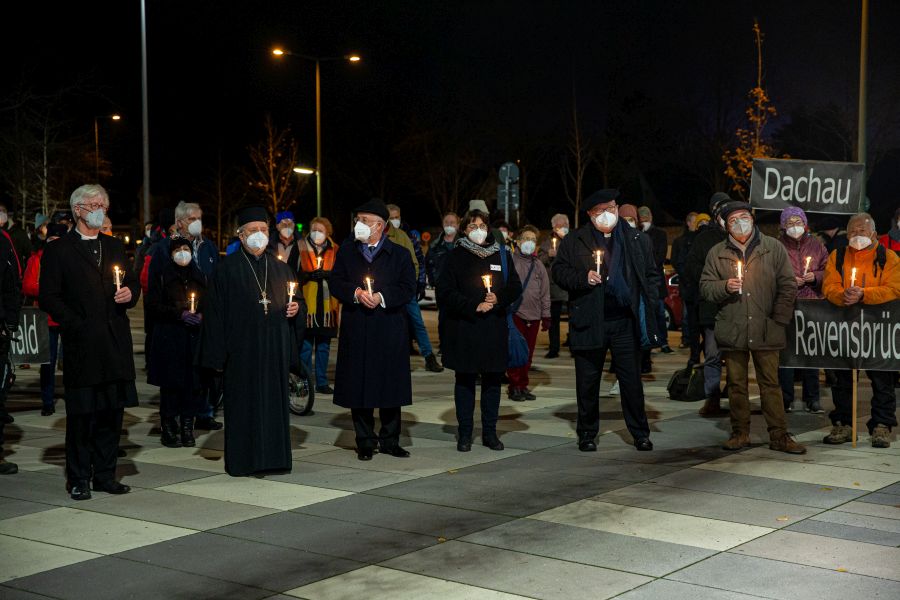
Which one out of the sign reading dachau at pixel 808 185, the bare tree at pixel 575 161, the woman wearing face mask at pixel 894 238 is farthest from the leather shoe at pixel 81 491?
the bare tree at pixel 575 161

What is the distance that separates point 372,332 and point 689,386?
12.2ft

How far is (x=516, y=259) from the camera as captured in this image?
549 inches

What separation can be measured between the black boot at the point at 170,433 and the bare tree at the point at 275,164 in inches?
2223

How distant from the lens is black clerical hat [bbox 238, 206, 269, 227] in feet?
29.7

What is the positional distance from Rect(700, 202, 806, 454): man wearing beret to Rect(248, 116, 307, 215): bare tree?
5748cm

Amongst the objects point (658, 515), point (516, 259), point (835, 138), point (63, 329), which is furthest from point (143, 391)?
point (835, 138)

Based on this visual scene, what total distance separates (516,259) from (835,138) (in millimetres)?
41556

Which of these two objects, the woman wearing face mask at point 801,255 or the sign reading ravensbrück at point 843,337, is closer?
the sign reading ravensbrück at point 843,337

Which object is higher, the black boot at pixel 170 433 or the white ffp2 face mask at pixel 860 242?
the white ffp2 face mask at pixel 860 242

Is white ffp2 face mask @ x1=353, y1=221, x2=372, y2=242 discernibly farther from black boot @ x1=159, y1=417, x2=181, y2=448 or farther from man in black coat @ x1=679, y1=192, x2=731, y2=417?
man in black coat @ x1=679, y1=192, x2=731, y2=417

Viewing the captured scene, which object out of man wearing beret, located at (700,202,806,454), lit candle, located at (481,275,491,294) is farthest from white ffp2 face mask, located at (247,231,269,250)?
man wearing beret, located at (700,202,806,454)

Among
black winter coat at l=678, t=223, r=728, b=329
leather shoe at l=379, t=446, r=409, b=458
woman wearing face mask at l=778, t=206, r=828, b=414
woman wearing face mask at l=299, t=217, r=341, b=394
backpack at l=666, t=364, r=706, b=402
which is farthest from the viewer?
woman wearing face mask at l=299, t=217, r=341, b=394

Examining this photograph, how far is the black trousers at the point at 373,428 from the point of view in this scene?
9516mm

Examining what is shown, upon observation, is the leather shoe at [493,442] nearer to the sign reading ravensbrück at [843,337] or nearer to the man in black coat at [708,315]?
the sign reading ravensbrück at [843,337]
